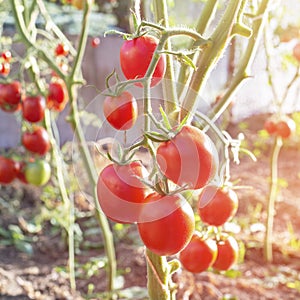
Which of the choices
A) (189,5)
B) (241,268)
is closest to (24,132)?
(241,268)

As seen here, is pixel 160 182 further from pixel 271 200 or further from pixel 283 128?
pixel 271 200

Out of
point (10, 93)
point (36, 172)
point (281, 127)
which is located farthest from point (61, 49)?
point (281, 127)

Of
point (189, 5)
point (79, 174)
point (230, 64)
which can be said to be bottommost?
point (79, 174)

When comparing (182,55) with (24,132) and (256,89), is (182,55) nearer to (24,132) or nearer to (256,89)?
(24,132)

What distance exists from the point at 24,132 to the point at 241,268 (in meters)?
1.04

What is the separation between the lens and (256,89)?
5.59m

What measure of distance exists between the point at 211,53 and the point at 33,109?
125 centimetres

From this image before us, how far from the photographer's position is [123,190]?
709 mm

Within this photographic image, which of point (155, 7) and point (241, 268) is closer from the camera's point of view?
point (155, 7)

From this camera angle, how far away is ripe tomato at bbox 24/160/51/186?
2.25 m

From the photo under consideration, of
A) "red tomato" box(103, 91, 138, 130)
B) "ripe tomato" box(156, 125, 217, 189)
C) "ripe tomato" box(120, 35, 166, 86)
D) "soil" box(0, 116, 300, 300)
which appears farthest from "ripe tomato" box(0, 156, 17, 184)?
"ripe tomato" box(156, 125, 217, 189)

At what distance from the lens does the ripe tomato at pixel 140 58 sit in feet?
2.47

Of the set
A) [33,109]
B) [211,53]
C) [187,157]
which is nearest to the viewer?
[187,157]

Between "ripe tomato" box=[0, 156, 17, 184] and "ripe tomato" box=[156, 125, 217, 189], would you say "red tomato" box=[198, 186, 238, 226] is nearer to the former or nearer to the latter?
"ripe tomato" box=[156, 125, 217, 189]
